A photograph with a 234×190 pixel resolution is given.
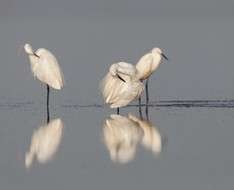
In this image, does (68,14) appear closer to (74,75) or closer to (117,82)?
(74,75)

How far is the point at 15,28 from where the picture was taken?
22656mm

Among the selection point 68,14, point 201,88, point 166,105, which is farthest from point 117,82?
point 68,14

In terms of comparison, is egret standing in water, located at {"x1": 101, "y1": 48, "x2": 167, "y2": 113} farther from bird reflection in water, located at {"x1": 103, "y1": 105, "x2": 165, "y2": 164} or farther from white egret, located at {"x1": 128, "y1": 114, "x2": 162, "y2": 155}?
white egret, located at {"x1": 128, "y1": 114, "x2": 162, "y2": 155}

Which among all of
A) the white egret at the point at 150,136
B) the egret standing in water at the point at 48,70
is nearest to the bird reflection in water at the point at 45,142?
the white egret at the point at 150,136

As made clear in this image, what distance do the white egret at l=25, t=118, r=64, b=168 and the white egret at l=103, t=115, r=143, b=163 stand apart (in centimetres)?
51

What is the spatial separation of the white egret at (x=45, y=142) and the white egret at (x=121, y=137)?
513 millimetres

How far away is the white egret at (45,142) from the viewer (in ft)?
33.6

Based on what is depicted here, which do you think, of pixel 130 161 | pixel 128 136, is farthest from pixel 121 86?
pixel 130 161

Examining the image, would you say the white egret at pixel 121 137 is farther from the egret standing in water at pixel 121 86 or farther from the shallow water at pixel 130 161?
the egret standing in water at pixel 121 86

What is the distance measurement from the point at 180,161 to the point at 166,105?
440cm

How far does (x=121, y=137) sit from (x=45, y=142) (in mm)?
813

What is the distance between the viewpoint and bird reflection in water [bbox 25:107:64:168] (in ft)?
33.6

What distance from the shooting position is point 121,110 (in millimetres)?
13859

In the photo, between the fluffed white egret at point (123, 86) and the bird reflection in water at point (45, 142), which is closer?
the bird reflection in water at point (45, 142)
